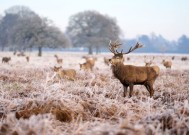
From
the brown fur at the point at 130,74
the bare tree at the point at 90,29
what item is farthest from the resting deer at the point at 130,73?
the bare tree at the point at 90,29

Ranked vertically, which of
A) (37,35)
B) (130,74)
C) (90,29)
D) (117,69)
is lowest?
(130,74)

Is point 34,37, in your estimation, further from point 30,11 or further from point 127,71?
point 127,71

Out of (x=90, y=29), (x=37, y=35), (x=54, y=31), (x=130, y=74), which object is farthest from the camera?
(x=90, y=29)

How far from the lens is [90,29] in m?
66.1

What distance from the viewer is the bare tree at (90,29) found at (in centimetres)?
6475

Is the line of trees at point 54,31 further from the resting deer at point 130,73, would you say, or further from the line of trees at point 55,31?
the resting deer at point 130,73

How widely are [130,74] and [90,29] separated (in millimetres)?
58148

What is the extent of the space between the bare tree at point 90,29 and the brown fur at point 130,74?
2191 inches

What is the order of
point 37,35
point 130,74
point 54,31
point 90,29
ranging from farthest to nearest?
1. point 90,29
2. point 54,31
3. point 37,35
4. point 130,74

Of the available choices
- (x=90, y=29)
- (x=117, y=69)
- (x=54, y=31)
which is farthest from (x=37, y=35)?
(x=117, y=69)

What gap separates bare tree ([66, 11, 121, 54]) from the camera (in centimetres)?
6475

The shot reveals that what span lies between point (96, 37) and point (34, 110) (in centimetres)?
5975

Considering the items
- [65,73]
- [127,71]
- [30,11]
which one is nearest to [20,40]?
[30,11]

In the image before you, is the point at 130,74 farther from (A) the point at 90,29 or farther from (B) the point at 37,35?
(A) the point at 90,29
